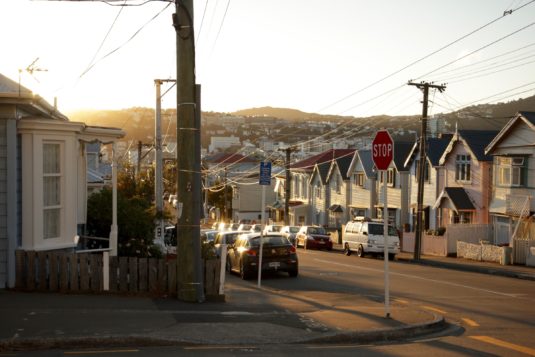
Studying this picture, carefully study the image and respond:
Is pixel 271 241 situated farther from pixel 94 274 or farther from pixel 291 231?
pixel 291 231

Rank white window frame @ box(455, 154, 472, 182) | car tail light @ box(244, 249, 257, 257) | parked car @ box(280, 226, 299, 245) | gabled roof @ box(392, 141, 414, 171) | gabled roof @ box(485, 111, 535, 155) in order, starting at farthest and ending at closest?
gabled roof @ box(392, 141, 414, 171) < parked car @ box(280, 226, 299, 245) < white window frame @ box(455, 154, 472, 182) < gabled roof @ box(485, 111, 535, 155) < car tail light @ box(244, 249, 257, 257)

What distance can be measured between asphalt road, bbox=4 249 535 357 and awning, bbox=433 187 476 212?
49.0 feet

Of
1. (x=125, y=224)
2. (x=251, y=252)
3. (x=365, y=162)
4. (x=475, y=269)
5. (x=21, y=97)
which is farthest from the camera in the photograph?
(x=365, y=162)

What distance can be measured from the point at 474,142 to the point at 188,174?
34197 millimetres

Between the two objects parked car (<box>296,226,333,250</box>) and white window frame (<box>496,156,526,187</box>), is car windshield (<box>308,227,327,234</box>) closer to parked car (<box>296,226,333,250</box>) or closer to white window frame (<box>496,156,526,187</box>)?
parked car (<box>296,226,333,250</box>)

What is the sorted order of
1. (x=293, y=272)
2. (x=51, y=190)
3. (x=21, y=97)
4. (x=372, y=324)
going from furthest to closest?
A: (x=293, y=272), (x=51, y=190), (x=21, y=97), (x=372, y=324)

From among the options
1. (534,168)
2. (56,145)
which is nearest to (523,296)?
(56,145)

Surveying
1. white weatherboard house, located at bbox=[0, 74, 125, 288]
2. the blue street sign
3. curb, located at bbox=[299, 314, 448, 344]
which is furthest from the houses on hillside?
white weatherboard house, located at bbox=[0, 74, 125, 288]

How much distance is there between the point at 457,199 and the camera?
44781 mm

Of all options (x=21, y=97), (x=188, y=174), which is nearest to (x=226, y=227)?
(x=188, y=174)

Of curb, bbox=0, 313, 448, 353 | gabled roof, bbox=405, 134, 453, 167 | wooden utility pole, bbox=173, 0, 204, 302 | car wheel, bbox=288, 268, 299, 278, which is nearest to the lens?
curb, bbox=0, 313, 448, 353

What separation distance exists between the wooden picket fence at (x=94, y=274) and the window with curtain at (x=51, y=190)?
1043 mm

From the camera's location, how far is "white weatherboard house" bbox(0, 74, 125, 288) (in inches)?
545

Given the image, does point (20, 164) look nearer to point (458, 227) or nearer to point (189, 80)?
point (189, 80)
